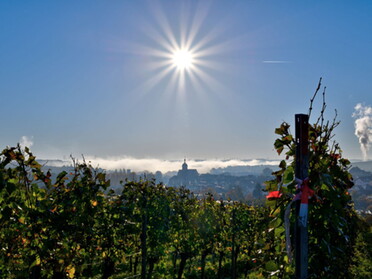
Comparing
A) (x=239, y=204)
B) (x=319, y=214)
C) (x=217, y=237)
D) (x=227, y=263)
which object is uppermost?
(x=319, y=214)

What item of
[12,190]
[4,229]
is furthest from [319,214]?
[4,229]

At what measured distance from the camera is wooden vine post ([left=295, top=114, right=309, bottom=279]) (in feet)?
8.15

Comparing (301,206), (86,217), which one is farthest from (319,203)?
(86,217)

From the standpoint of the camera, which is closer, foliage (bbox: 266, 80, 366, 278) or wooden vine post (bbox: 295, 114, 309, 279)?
wooden vine post (bbox: 295, 114, 309, 279)

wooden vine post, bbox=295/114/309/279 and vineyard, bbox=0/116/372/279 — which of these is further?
vineyard, bbox=0/116/372/279

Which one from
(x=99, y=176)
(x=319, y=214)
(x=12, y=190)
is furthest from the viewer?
(x=99, y=176)

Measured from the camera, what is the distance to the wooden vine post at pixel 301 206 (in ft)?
8.15

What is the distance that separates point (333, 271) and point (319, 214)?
2.69 feet

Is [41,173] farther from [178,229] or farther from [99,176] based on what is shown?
[178,229]

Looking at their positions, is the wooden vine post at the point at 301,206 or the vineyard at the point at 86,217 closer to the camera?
the wooden vine post at the point at 301,206

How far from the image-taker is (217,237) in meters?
19.7

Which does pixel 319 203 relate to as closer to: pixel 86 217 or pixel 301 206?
pixel 301 206

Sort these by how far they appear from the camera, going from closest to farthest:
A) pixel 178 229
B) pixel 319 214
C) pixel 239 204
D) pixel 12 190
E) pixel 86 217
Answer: pixel 319 214
pixel 12 190
pixel 86 217
pixel 178 229
pixel 239 204

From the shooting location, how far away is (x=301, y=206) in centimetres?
252
